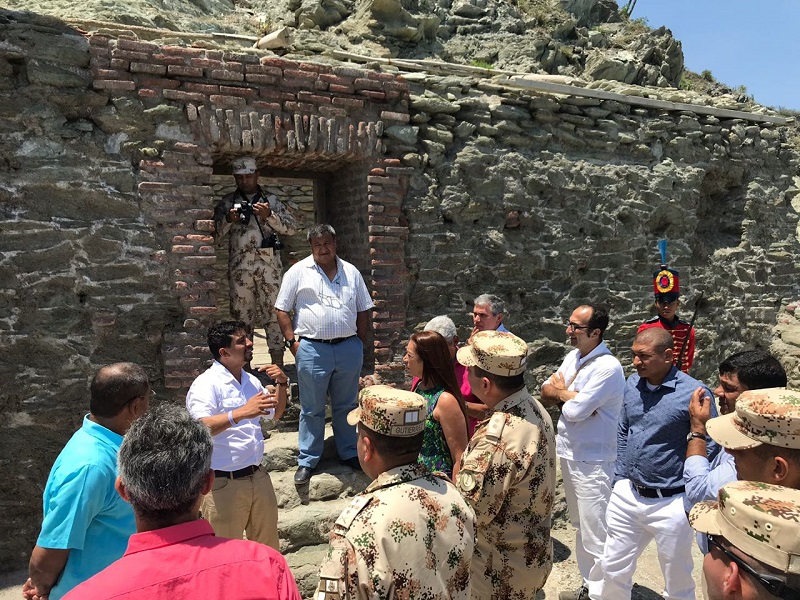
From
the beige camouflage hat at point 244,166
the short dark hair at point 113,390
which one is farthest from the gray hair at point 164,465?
the beige camouflage hat at point 244,166

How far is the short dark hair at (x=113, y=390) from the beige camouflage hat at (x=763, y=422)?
2.20 m

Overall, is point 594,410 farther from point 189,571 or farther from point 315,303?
point 189,571

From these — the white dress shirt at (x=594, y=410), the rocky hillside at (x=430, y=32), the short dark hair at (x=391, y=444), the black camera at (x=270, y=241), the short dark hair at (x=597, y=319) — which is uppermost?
the rocky hillside at (x=430, y=32)

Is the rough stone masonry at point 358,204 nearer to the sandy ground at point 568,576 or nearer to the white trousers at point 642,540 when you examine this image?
the sandy ground at point 568,576

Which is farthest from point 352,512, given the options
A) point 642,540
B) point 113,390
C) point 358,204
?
point 358,204

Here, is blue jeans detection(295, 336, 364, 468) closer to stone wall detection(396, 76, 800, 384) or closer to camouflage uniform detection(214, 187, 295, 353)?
camouflage uniform detection(214, 187, 295, 353)

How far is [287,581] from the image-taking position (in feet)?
5.29

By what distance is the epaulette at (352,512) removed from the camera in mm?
1821

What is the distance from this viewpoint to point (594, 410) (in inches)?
152

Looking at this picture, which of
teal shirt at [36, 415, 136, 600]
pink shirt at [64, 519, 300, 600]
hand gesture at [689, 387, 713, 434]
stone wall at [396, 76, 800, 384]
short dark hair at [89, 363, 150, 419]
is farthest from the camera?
stone wall at [396, 76, 800, 384]

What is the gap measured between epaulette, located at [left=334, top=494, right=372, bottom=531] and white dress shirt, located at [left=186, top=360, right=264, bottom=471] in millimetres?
1538

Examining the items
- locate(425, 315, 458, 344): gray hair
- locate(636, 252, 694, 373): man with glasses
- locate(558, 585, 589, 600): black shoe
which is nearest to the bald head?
locate(425, 315, 458, 344): gray hair

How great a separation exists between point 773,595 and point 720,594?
0.12 metres

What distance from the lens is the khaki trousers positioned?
10.7 feet
